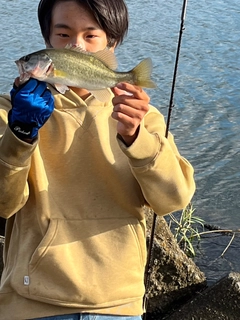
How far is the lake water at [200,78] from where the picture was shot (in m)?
6.34

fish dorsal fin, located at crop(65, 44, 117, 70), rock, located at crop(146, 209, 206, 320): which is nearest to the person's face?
fish dorsal fin, located at crop(65, 44, 117, 70)

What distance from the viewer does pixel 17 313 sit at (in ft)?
8.21

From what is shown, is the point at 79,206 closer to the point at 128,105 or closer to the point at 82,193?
the point at 82,193

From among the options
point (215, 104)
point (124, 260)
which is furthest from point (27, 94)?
point (215, 104)

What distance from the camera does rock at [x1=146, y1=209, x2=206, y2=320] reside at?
3930mm

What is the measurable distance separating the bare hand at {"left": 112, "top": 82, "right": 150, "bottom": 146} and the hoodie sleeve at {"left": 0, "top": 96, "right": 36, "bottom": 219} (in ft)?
1.25

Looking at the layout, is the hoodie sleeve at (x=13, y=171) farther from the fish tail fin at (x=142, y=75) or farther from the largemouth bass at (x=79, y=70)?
the fish tail fin at (x=142, y=75)

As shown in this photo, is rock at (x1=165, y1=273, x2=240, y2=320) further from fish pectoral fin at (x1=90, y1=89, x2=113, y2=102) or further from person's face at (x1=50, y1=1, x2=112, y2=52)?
person's face at (x1=50, y1=1, x2=112, y2=52)

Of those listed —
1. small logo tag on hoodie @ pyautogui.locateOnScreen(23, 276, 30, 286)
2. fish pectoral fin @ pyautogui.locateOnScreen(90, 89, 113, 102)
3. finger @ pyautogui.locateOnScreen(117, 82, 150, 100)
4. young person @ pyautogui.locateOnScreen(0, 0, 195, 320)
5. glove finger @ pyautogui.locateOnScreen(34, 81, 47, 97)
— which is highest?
glove finger @ pyautogui.locateOnScreen(34, 81, 47, 97)

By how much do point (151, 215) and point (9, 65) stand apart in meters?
5.85

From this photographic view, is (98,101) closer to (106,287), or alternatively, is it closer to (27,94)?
(27,94)

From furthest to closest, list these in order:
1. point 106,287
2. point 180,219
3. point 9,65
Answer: point 9,65 < point 180,219 < point 106,287

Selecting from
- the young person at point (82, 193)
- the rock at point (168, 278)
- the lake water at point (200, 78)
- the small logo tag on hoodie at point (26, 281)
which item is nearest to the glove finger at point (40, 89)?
the young person at point (82, 193)

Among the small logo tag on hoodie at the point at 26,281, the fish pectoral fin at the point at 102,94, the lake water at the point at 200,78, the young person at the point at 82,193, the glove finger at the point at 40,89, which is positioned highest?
the glove finger at the point at 40,89
